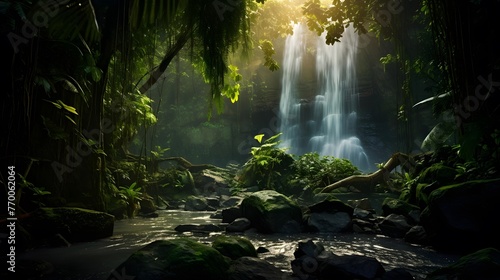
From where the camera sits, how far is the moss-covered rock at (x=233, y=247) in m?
3.85

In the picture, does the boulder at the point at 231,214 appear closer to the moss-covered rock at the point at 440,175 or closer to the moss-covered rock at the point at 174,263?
the moss-covered rock at the point at 174,263

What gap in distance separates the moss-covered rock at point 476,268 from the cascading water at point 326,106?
21.2m

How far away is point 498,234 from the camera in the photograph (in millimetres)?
4227

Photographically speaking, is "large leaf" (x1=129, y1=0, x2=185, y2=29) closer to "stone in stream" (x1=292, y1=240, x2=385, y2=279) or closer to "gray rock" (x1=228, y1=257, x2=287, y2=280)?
"gray rock" (x1=228, y1=257, x2=287, y2=280)

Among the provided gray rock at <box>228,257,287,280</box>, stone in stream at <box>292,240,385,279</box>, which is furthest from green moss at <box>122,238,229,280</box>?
stone in stream at <box>292,240,385,279</box>

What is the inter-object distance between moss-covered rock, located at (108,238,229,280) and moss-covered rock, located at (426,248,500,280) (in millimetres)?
2076

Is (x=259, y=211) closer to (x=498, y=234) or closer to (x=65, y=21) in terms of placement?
(x=498, y=234)

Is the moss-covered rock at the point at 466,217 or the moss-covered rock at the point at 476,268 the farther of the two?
the moss-covered rock at the point at 466,217

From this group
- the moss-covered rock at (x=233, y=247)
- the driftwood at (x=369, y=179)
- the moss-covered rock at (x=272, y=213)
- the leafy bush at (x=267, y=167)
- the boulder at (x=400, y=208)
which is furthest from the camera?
the leafy bush at (x=267, y=167)

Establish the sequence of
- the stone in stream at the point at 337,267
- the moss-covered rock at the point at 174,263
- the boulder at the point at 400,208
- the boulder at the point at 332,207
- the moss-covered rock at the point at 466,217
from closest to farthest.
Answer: the moss-covered rock at the point at 174,263 → the stone in stream at the point at 337,267 → the moss-covered rock at the point at 466,217 → the boulder at the point at 400,208 → the boulder at the point at 332,207

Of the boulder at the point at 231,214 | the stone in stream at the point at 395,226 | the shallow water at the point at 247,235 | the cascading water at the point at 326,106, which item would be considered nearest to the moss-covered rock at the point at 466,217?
the shallow water at the point at 247,235

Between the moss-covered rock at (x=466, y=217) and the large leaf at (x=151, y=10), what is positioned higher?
the large leaf at (x=151, y=10)

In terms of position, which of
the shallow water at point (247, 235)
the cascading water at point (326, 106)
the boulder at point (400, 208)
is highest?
the cascading water at point (326, 106)

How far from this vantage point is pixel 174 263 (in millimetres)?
2984
